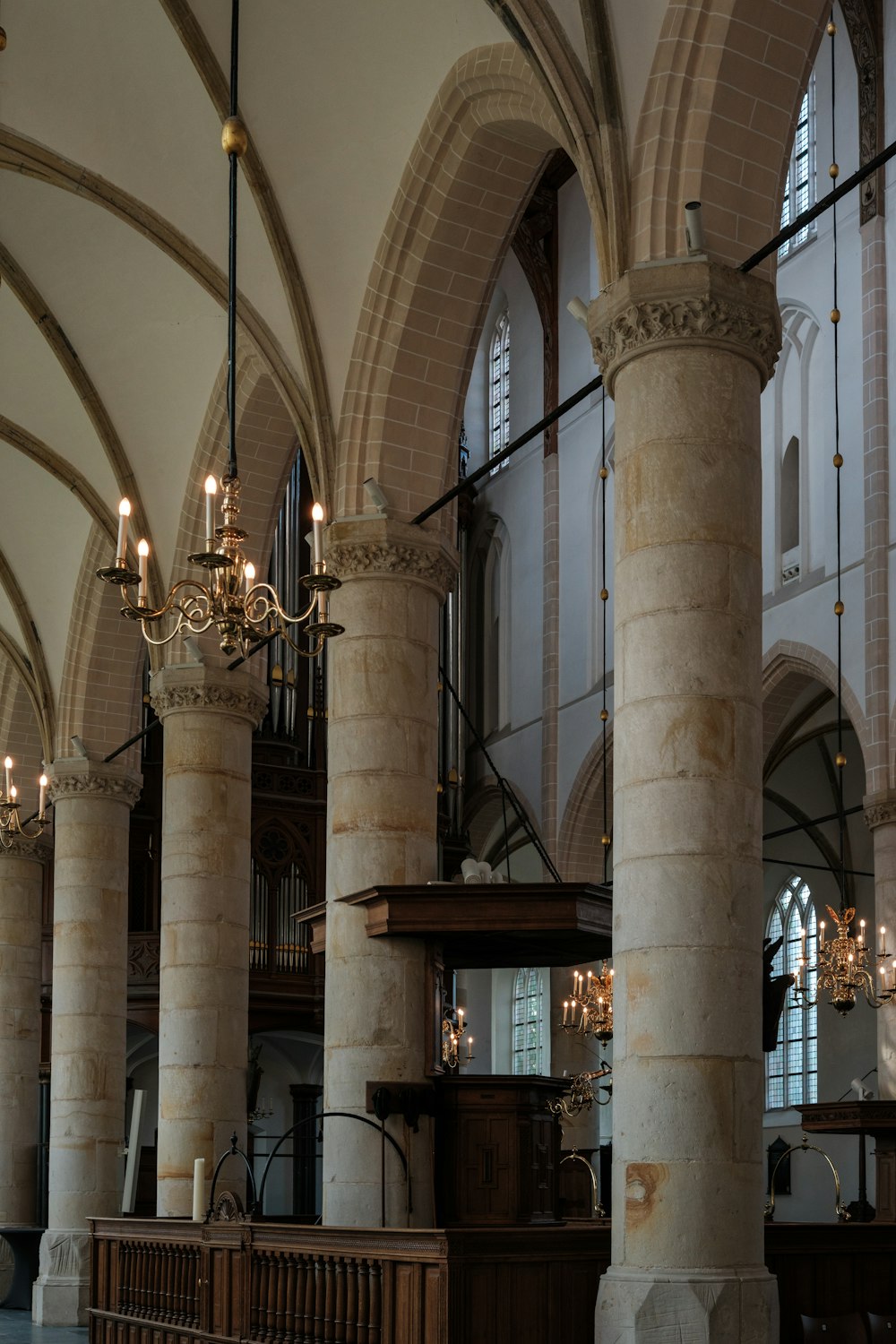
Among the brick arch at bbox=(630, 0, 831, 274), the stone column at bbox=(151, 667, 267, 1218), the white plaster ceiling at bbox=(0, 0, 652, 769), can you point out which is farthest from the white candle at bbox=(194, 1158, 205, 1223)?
the brick arch at bbox=(630, 0, 831, 274)

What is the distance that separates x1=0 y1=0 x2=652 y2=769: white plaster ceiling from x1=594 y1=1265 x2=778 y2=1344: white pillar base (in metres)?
6.03

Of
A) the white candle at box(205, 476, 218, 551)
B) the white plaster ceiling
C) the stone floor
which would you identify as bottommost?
the stone floor

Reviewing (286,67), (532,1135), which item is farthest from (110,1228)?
(286,67)

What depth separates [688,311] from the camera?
360 inches

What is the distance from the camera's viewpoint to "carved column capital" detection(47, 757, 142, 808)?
18.8 meters

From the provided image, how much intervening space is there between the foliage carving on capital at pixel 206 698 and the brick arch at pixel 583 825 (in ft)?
29.1

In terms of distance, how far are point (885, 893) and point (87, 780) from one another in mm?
8431

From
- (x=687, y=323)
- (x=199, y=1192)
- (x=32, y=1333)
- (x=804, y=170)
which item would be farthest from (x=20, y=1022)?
(x=687, y=323)

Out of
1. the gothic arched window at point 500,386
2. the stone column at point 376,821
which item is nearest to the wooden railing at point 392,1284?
the stone column at point 376,821

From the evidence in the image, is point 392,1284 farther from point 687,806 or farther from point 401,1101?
point 401,1101

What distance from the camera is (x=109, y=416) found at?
1694 cm

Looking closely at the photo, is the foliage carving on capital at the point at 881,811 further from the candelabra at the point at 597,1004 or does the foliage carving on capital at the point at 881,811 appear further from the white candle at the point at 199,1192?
the white candle at the point at 199,1192

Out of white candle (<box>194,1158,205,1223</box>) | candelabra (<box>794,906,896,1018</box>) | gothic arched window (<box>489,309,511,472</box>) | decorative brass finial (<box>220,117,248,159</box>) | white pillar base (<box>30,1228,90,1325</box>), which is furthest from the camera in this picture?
gothic arched window (<box>489,309,511,472</box>)

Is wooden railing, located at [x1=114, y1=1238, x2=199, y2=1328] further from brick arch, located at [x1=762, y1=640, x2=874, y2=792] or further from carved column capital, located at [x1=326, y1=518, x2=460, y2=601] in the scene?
→ brick arch, located at [x1=762, y1=640, x2=874, y2=792]
